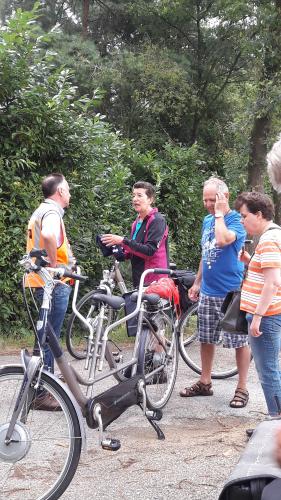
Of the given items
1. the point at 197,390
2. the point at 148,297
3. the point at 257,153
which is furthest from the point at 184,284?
the point at 257,153

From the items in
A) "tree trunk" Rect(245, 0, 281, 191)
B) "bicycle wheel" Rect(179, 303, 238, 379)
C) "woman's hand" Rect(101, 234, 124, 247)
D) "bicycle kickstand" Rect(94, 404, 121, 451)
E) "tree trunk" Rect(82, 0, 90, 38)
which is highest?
"tree trunk" Rect(82, 0, 90, 38)

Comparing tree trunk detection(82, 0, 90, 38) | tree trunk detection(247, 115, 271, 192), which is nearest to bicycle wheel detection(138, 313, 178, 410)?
tree trunk detection(247, 115, 271, 192)

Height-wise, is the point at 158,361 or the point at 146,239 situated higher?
the point at 146,239

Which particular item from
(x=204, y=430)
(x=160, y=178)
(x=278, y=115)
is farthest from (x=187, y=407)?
(x=278, y=115)

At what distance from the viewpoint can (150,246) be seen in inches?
207

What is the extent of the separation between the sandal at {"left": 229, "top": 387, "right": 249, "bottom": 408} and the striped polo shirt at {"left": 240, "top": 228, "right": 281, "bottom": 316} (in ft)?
4.40

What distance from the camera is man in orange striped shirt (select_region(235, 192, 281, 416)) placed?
377 centimetres

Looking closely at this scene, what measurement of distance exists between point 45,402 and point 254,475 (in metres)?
1.58

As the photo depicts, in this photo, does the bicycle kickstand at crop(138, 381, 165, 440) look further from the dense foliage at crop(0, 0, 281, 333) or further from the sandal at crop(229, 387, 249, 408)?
the dense foliage at crop(0, 0, 281, 333)

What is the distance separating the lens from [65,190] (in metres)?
4.84

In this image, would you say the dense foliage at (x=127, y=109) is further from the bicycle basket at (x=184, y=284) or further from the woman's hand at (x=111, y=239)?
the bicycle basket at (x=184, y=284)

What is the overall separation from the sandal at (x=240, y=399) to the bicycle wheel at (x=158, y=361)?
549 mm

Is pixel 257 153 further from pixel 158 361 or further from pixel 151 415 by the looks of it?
pixel 151 415

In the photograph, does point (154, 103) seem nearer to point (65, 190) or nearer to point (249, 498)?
point (65, 190)
